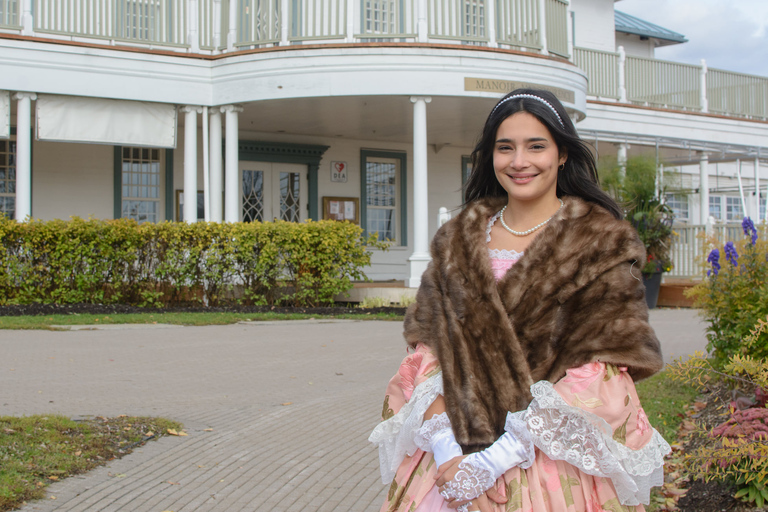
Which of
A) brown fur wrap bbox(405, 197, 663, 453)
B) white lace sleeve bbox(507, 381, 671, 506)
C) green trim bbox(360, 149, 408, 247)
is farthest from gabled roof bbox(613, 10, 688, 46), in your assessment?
white lace sleeve bbox(507, 381, 671, 506)

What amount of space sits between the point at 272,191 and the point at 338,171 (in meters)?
1.54

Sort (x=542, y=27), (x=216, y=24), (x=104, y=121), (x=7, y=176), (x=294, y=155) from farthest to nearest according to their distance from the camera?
(x=294, y=155) < (x=7, y=176) < (x=542, y=27) < (x=216, y=24) < (x=104, y=121)

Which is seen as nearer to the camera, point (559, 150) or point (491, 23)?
point (559, 150)

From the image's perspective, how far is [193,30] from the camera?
1312cm

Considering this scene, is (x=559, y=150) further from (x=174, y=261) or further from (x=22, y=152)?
(x=22, y=152)

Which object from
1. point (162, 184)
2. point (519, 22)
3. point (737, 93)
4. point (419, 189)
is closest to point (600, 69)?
point (737, 93)

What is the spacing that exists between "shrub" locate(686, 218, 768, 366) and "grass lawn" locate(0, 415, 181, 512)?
3963 mm

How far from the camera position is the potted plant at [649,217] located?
13.2m

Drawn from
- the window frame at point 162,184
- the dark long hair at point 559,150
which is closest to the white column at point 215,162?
the window frame at point 162,184

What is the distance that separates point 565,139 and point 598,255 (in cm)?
37

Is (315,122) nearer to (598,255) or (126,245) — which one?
(126,245)

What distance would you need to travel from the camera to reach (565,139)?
2131 mm

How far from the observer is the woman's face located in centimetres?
208

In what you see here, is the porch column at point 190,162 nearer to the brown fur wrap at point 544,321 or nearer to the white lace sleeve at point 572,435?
the brown fur wrap at point 544,321
